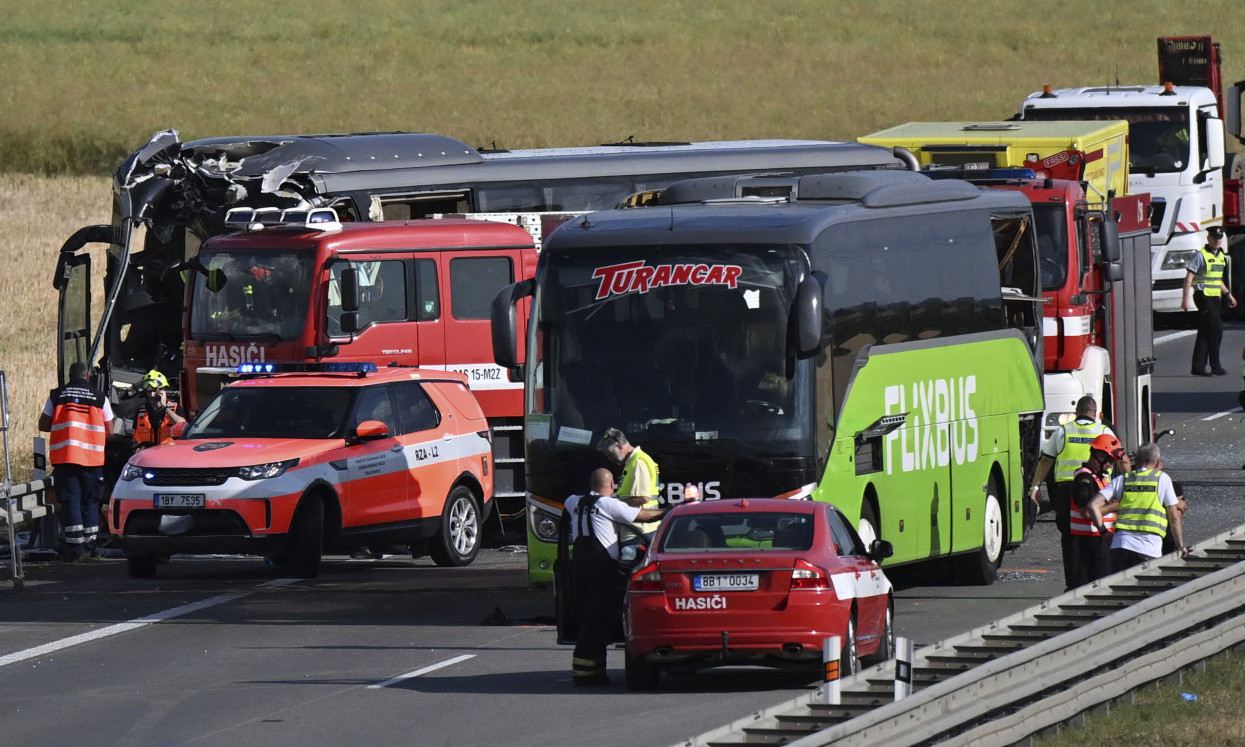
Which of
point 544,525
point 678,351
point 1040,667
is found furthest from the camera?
point 544,525

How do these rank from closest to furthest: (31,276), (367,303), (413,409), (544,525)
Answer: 1. (544,525)
2. (413,409)
3. (367,303)
4. (31,276)

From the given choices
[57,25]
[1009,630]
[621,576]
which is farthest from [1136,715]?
[57,25]

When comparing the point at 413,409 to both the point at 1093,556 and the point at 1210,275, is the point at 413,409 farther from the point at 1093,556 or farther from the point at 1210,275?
the point at 1210,275

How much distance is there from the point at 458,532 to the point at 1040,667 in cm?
1046

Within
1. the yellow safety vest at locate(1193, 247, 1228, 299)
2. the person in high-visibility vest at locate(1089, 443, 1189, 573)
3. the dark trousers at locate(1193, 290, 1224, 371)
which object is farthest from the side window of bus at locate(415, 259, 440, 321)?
the yellow safety vest at locate(1193, 247, 1228, 299)

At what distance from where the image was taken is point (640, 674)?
551 inches

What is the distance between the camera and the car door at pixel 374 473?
67.2 feet

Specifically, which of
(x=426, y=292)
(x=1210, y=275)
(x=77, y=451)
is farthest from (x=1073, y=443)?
(x=1210, y=275)

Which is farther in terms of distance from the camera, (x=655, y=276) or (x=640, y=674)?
(x=655, y=276)

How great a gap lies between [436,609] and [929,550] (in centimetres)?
404

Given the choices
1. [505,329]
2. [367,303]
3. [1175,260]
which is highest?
[1175,260]

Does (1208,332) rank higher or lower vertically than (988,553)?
higher

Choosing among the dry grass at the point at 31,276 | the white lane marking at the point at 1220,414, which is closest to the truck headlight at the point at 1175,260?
the white lane marking at the point at 1220,414

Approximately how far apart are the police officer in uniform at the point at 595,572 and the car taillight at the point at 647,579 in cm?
55
